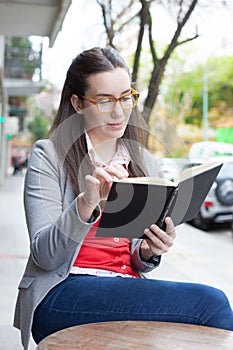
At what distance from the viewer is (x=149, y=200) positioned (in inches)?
65.0

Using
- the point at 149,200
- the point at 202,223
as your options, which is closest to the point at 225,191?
the point at 202,223

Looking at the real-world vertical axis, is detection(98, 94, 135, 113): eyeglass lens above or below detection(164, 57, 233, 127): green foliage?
above

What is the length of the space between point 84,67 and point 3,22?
8942mm

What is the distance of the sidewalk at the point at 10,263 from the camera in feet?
12.2

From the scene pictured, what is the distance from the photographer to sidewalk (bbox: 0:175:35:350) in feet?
12.2

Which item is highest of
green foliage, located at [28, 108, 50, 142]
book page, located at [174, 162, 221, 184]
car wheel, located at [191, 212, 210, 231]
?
book page, located at [174, 162, 221, 184]

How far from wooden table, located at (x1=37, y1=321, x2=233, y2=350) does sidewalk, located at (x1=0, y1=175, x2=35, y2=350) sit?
5.13ft

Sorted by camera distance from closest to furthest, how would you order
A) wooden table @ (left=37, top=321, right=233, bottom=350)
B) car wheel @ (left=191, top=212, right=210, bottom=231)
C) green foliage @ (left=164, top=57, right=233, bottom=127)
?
wooden table @ (left=37, top=321, right=233, bottom=350) < car wheel @ (left=191, top=212, right=210, bottom=231) < green foliage @ (left=164, top=57, right=233, bottom=127)

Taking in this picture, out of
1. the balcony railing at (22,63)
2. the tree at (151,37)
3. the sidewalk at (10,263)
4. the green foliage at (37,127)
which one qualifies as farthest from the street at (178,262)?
the green foliage at (37,127)

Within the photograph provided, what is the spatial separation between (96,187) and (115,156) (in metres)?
0.45

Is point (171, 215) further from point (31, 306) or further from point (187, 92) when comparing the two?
point (187, 92)

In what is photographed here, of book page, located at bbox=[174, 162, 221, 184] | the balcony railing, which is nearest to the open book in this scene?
book page, located at bbox=[174, 162, 221, 184]

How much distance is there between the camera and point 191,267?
6.50 m

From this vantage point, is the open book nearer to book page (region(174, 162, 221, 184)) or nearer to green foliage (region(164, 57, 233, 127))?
book page (region(174, 162, 221, 184))
